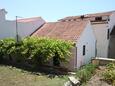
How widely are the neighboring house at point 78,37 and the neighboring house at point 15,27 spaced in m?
2.60

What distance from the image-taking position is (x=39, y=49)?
17031 mm

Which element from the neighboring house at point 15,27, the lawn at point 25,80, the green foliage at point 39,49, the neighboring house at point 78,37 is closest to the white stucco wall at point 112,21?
the neighboring house at point 78,37

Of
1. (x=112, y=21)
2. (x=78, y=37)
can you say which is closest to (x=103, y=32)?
(x=112, y=21)

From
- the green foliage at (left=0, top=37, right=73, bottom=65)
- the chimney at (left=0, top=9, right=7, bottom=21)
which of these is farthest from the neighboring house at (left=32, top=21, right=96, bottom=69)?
the chimney at (left=0, top=9, right=7, bottom=21)

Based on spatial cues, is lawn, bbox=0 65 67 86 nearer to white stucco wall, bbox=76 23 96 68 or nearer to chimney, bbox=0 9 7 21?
white stucco wall, bbox=76 23 96 68

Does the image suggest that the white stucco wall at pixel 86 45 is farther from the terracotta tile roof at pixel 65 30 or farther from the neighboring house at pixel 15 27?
the neighboring house at pixel 15 27

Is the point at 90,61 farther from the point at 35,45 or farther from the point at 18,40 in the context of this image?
the point at 18,40

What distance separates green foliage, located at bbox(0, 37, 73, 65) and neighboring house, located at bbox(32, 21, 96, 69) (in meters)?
0.98

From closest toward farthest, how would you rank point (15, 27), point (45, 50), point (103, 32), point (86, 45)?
point (45, 50) → point (86, 45) → point (15, 27) → point (103, 32)

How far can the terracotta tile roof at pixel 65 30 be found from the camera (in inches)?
736

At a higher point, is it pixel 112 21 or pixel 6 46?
pixel 112 21

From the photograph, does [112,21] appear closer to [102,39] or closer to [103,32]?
[103,32]

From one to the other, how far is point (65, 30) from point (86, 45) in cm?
299

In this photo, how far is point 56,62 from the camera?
1811 centimetres
